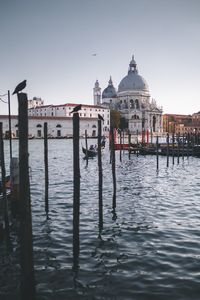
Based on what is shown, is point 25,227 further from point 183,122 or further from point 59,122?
point 183,122

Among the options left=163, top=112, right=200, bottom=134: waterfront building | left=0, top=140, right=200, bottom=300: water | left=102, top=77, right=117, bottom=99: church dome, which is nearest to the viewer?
left=0, top=140, right=200, bottom=300: water

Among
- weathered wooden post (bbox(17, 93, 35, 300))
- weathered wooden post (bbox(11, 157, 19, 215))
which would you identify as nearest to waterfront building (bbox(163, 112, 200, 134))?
weathered wooden post (bbox(11, 157, 19, 215))

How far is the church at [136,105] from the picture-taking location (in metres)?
97.5

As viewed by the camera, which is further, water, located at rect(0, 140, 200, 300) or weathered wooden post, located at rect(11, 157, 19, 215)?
weathered wooden post, located at rect(11, 157, 19, 215)

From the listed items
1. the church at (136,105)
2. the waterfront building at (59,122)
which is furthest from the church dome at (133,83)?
the waterfront building at (59,122)

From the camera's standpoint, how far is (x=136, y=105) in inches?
3932

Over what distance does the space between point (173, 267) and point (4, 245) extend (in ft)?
12.4

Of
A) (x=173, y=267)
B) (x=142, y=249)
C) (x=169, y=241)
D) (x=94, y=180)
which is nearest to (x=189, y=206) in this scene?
(x=169, y=241)

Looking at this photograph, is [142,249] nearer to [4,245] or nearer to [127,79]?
[4,245]

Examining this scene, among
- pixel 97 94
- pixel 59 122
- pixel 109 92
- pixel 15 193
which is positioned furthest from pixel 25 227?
pixel 97 94

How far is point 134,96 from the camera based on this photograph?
321ft

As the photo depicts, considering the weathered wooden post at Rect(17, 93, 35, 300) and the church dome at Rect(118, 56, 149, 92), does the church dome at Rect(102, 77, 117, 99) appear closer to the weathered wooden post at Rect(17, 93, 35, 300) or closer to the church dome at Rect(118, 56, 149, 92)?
the church dome at Rect(118, 56, 149, 92)

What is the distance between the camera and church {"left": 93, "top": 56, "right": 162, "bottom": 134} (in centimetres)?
9750

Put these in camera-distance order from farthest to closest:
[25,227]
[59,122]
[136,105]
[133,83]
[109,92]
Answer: [109,92], [136,105], [133,83], [59,122], [25,227]
